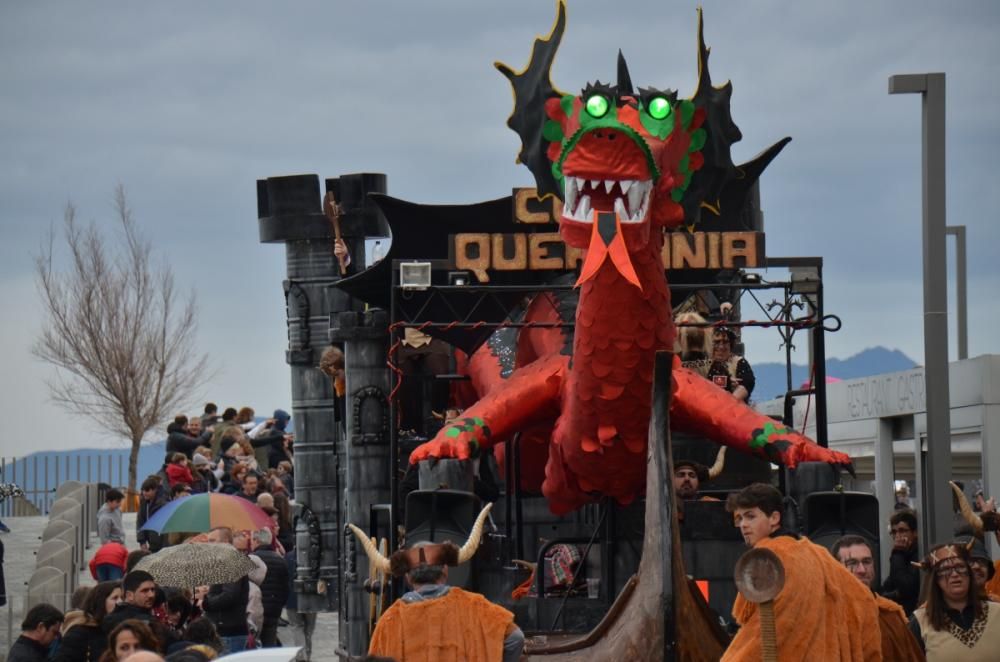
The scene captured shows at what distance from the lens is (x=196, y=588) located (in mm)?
14727

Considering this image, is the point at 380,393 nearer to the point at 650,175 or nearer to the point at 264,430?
the point at 650,175

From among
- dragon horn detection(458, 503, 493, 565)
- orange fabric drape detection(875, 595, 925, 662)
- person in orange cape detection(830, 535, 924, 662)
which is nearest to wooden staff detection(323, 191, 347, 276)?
dragon horn detection(458, 503, 493, 565)

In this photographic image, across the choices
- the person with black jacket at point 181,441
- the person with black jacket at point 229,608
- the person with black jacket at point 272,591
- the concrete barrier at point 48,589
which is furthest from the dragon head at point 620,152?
the person with black jacket at point 181,441

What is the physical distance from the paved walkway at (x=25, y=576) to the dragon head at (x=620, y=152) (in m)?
7.15

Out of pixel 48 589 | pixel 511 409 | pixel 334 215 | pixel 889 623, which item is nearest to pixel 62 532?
pixel 48 589

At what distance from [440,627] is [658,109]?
4187mm

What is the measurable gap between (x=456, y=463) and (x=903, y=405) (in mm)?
4365

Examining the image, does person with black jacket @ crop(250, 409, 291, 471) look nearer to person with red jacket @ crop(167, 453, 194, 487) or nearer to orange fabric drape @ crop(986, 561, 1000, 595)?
person with red jacket @ crop(167, 453, 194, 487)

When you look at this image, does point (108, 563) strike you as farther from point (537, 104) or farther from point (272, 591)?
point (537, 104)

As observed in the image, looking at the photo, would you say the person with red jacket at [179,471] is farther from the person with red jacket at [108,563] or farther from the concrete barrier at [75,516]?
the person with red jacket at [108,563]

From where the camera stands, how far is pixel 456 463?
44.4 ft

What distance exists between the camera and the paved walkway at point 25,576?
2064cm

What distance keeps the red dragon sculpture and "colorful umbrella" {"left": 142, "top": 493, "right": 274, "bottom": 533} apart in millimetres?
3135

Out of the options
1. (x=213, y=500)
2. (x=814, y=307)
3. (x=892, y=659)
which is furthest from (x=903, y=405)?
(x=892, y=659)
